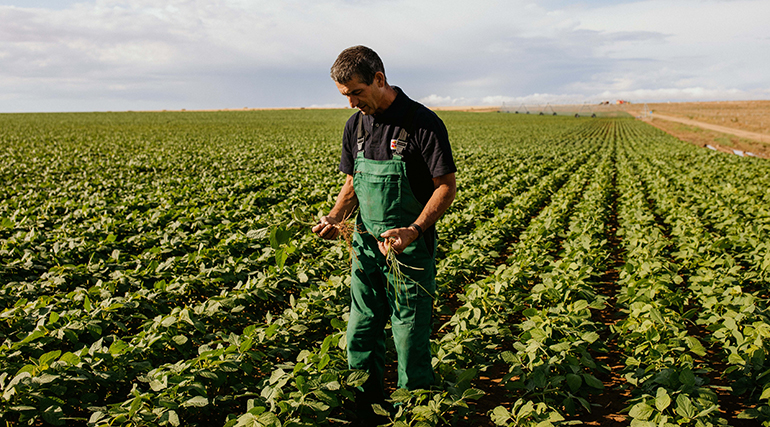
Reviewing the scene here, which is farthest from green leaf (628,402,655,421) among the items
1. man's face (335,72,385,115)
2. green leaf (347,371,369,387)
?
man's face (335,72,385,115)

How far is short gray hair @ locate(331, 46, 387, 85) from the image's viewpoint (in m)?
2.13

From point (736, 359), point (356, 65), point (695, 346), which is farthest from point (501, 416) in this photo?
point (356, 65)

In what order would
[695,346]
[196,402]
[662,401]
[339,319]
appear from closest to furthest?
[196,402], [662,401], [695,346], [339,319]

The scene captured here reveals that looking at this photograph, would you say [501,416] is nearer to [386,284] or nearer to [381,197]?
[386,284]

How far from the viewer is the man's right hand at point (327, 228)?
2527 mm

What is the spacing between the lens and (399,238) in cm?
218

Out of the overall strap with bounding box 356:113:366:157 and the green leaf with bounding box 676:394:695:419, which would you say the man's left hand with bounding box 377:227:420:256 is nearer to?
the overall strap with bounding box 356:113:366:157

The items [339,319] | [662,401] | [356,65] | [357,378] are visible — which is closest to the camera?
[356,65]

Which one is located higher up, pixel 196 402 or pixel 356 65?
pixel 356 65

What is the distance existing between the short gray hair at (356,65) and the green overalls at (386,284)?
0.36 m

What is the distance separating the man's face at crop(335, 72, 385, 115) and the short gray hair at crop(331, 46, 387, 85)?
2 cm

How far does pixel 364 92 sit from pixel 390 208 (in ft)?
2.10

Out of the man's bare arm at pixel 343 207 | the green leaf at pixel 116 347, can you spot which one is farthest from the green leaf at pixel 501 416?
the green leaf at pixel 116 347

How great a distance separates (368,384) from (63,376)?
188cm
